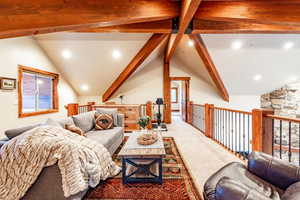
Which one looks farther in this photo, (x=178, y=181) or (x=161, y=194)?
(x=178, y=181)

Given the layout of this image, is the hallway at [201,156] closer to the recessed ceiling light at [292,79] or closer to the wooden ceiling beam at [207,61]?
the wooden ceiling beam at [207,61]

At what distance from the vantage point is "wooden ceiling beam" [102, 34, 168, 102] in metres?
4.35

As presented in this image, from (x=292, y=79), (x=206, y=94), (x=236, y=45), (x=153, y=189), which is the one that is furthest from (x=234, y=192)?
(x=292, y=79)

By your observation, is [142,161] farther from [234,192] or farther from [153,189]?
[234,192]

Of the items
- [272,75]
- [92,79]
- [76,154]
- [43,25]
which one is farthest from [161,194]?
[272,75]

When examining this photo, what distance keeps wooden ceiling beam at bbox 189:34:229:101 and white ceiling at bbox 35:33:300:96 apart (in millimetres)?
127

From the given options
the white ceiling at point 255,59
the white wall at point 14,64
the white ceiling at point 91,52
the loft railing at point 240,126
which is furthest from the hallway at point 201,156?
the white wall at point 14,64

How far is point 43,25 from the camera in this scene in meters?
2.10

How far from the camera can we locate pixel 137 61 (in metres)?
4.91

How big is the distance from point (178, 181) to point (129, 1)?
9.24 feet

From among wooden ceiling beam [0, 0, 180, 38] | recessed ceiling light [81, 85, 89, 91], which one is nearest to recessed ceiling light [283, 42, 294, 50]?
wooden ceiling beam [0, 0, 180, 38]

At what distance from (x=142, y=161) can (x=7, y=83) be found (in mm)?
3497

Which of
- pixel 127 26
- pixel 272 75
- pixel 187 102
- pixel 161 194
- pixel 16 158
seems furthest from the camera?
pixel 187 102

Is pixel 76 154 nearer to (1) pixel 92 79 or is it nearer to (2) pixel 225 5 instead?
(2) pixel 225 5
